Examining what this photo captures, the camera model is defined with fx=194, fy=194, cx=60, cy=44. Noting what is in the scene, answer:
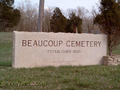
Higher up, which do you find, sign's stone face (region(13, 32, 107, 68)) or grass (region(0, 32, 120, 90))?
sign's stone face (region(13, 32, 107, 68))

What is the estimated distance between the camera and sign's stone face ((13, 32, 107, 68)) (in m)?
9.24

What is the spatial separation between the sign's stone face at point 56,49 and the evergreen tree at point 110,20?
0.43 meters

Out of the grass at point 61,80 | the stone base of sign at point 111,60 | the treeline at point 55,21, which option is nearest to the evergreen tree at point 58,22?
the treeline at point 55,21

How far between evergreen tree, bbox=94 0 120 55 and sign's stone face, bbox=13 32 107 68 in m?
0.43

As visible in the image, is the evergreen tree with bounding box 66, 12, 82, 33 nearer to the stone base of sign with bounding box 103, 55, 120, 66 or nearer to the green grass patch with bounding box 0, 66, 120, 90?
the stone base of sign with bounding box 103, 55, 120, 66

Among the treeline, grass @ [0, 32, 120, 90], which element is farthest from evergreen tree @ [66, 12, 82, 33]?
grass @ [0, 32, 120, 90]

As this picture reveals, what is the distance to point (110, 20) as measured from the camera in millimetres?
10266

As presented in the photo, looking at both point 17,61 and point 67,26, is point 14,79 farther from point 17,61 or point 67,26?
point 67,26

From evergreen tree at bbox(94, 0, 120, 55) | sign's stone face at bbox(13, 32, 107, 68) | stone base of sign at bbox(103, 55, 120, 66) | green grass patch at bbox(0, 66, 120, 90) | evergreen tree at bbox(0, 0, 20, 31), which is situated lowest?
green grass patch at bbox(0, 66, 120, 90)

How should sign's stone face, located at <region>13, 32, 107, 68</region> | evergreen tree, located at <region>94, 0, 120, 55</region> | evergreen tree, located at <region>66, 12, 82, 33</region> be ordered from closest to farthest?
sign's stone face, located at <region>13, 32, 107, 68</region>, evergreen tree, located at <region>94, 0, 120, 55</region>, evergreen tree, located at <region>66, 12, 82, 33</region>

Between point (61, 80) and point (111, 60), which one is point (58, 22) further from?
point (61, 80)

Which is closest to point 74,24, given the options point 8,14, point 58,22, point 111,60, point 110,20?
point 58,22

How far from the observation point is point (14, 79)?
6988 millimetres

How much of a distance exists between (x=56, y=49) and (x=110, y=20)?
3267 millimetres
